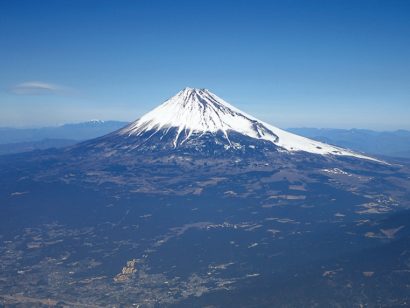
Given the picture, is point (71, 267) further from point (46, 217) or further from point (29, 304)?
point (46, 217)

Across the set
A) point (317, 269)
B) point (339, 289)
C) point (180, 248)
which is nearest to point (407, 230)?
point (317, 269)

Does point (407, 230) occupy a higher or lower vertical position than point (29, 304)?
higher

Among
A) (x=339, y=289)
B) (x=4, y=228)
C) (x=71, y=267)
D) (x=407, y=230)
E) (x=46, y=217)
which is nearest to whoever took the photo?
(x=339, y=289)

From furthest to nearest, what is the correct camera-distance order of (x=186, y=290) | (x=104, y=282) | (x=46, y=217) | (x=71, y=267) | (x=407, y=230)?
(x=46, y=217)
(x=407, y=230)
(x=71, y=267)
(x=104, y=282)
(x=186, y=290)

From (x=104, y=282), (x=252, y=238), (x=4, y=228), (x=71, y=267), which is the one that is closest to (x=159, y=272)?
(x=104, y=282)

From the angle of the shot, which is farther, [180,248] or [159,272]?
[180,248]

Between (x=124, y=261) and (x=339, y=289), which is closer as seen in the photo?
(x=339, y=289)

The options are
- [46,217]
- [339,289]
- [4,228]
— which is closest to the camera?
[339,289]

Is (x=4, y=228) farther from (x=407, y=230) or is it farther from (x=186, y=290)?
(x=407, y=230)

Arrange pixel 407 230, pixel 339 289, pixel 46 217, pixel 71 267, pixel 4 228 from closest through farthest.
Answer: pixel 339 289, pixel 71 267, pixel 407 230, pixel 4 228, pixel 46 217
